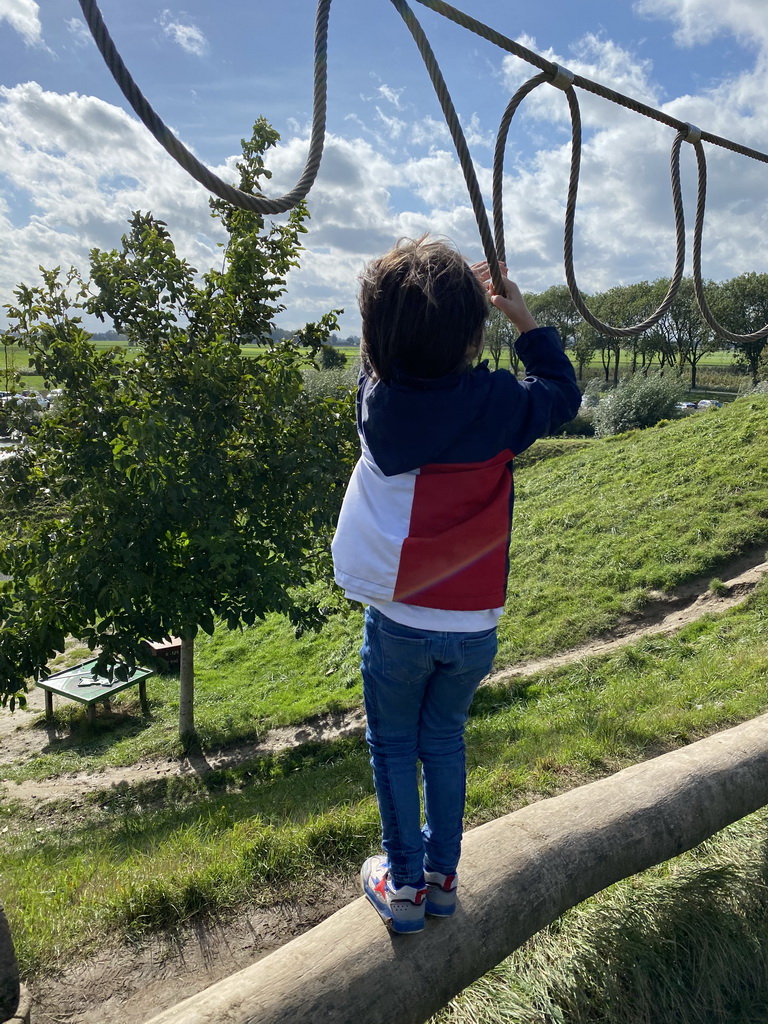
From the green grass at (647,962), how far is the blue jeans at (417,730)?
56 centimetres

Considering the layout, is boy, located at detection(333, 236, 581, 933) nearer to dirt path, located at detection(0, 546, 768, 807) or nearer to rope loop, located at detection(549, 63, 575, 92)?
rope loop, located at detection(549, 63, 575, 92)

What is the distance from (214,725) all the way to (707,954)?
9.12 meters

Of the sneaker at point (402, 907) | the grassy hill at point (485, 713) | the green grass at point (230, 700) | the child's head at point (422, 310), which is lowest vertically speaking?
the green grass at point (230, 700)

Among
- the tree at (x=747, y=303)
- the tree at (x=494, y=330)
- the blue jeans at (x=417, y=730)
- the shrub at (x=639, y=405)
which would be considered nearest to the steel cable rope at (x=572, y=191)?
the tree at (x=494, y=330)

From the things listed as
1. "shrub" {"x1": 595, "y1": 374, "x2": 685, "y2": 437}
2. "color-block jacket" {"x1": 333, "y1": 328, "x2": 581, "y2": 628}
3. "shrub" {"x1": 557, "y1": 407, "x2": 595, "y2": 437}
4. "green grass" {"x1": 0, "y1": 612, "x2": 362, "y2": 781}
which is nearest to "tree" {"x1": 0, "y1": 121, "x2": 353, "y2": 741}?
"green grass" {"x1": 0, "y1": 612, "x2": 362, "y2": 781}

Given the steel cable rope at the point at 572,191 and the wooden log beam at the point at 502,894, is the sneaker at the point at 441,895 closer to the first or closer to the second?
the wooden log beam at the point at 502,894

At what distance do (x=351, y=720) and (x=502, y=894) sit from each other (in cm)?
783

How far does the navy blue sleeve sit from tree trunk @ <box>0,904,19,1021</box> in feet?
6.71

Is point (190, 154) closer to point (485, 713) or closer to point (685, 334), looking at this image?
point (485, 713)

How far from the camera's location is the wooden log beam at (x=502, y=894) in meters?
2.01

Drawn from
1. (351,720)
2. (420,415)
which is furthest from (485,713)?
(420,415)

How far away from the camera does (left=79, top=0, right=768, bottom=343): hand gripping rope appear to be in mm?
1885

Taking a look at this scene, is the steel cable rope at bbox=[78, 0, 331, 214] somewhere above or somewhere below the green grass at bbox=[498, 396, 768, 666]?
above

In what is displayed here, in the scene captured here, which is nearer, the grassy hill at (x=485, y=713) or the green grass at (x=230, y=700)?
the grassy hill at (x=485, y=713)
